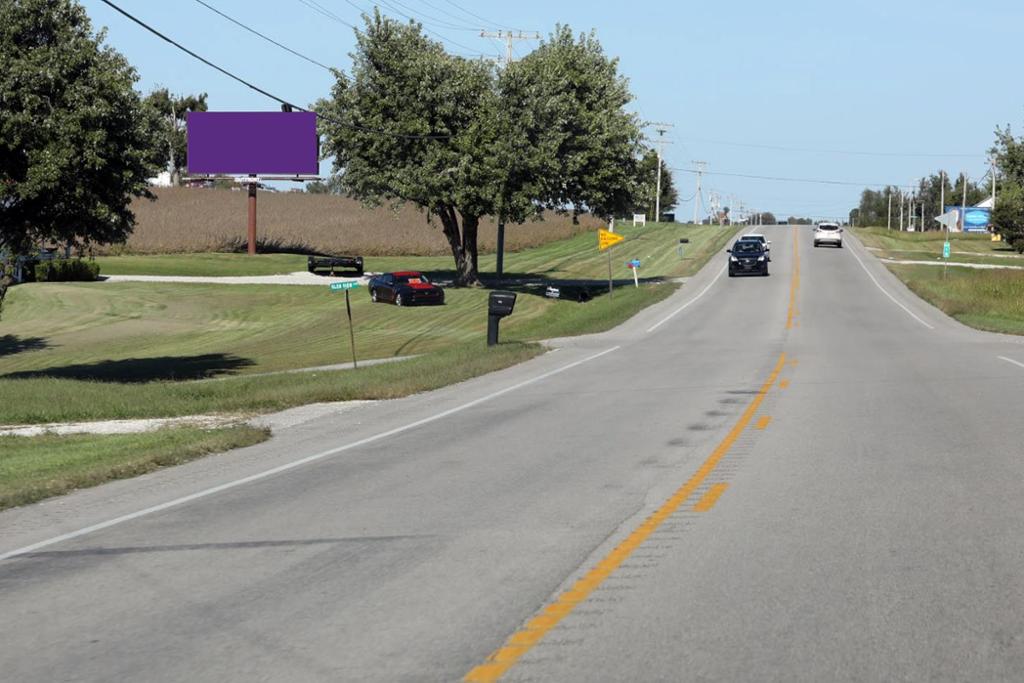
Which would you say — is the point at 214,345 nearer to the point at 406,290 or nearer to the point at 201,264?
the point at 406,290

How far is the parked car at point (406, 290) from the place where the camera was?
5266 cm

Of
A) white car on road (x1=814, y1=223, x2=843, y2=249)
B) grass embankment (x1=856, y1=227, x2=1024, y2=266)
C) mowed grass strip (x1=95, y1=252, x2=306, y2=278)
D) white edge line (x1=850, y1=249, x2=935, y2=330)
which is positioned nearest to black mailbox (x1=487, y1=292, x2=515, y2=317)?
white edge line (x1=850, y1=249, x2=935, y2=330)

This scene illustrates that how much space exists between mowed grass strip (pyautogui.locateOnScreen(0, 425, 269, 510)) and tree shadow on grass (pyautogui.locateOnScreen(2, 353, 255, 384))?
14177 millimetres

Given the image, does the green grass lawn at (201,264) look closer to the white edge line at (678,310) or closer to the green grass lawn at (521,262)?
the green grass lawn at (521,262)

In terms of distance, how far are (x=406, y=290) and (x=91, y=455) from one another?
3898 centimetres

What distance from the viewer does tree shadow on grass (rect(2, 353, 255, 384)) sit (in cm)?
3188

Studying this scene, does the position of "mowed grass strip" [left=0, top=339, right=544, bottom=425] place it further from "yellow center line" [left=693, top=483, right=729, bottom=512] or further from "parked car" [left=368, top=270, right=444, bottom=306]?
"parked car" [left=368, top=270, right=444, bottom=306]

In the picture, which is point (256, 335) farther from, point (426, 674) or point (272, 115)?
point (426, 674)

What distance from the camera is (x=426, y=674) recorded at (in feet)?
19.1

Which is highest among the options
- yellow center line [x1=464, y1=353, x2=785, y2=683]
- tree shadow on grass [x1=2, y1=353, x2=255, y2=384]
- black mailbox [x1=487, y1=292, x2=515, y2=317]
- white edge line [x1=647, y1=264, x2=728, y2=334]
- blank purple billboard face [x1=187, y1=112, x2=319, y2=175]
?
blank purple billboard face [x1=187, y1=112, x2=319, y2=175]

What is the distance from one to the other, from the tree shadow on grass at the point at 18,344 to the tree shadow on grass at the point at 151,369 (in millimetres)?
5368

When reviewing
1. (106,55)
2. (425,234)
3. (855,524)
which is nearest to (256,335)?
(106,55)

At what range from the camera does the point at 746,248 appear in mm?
64312

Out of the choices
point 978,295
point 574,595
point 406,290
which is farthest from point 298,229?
point 574,595
